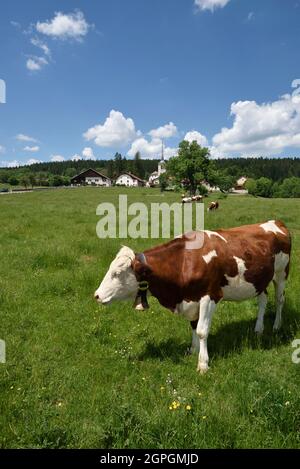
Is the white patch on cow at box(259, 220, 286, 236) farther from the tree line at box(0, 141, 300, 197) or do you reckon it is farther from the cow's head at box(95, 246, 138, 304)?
the tree line at box(0, 141, 300, 197)

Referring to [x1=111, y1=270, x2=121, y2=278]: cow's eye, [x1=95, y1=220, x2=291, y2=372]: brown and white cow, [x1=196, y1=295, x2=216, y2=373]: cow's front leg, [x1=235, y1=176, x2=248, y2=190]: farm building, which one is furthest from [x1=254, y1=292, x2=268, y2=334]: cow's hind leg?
[x1=235, y1=176, x2=248, y2=190]: farm building

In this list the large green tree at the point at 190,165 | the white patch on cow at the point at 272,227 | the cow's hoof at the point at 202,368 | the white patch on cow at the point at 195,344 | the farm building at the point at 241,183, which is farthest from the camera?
the farm building at the point at 241,183

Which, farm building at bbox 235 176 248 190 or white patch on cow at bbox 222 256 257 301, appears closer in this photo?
white patch on cow at bbox 222 256 257 301

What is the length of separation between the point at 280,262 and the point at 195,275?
2.17 m

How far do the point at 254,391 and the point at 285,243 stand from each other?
3104mm

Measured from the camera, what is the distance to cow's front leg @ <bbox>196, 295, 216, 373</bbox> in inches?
207

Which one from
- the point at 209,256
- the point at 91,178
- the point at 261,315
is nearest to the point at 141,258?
the point at 209,256

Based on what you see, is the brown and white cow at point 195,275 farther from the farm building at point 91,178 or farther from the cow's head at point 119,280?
the farm building at point 91,178

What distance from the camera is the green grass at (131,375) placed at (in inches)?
149

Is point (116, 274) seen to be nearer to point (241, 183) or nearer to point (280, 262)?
point (280, 262)

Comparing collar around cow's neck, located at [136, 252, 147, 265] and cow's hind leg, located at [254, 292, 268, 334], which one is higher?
collar around cow's neck, located at [136, 252, 147, 265]

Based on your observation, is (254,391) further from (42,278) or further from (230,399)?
(42,278)

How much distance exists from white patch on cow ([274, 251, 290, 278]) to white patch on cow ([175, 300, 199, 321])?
6.56 ft

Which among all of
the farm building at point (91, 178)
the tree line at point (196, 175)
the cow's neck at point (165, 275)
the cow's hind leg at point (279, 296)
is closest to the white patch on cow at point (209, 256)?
the cow's neck at point (165, 275)
